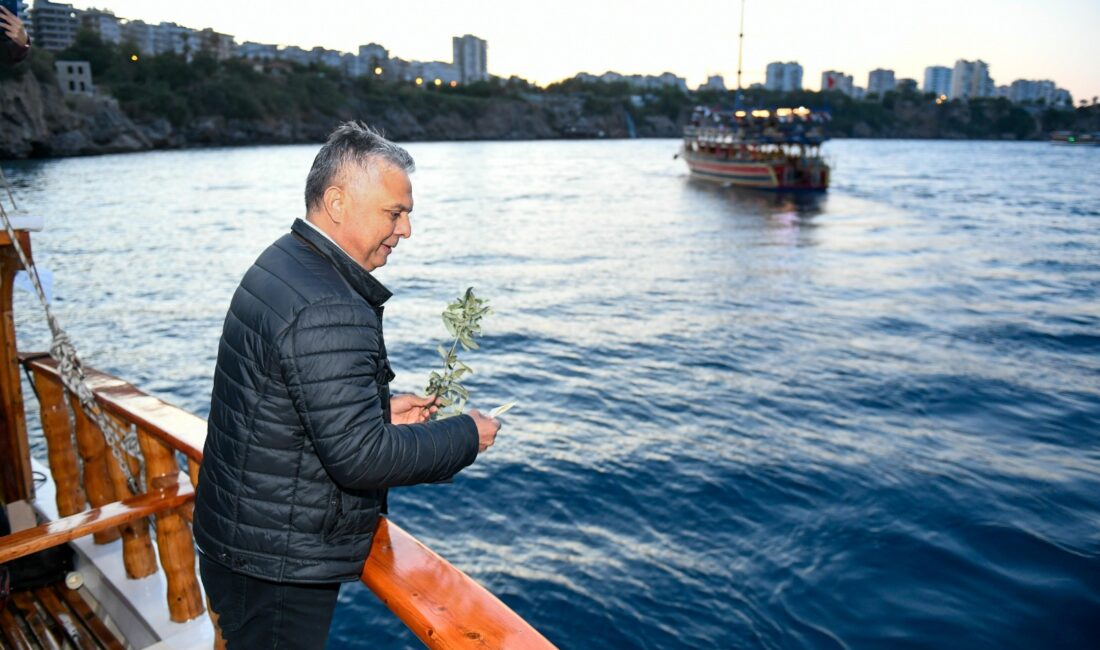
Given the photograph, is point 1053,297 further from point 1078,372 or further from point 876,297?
point 1078,372

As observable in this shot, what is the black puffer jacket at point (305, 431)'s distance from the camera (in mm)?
1704

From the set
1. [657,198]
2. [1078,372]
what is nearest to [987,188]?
[657,198]

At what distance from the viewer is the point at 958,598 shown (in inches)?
276

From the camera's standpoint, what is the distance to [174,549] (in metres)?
3.28

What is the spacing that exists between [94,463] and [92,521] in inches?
46.6

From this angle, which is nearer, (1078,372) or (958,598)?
(958,598)

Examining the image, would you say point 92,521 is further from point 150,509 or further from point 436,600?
point 436,600

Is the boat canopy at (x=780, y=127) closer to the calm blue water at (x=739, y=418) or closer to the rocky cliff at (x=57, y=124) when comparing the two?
the calm blue water at (x=739, y=418)

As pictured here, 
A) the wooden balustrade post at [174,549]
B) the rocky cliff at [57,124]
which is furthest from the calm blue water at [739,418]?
the rocky cliff at [57,124]

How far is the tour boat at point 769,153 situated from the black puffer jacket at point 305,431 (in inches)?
2084

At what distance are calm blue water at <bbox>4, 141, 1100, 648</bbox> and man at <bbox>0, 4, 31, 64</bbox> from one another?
5.01m

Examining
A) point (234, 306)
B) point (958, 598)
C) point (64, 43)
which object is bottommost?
point (958, 598)

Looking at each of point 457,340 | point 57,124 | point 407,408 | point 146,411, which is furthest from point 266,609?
point 57,124

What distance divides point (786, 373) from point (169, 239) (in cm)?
2558
